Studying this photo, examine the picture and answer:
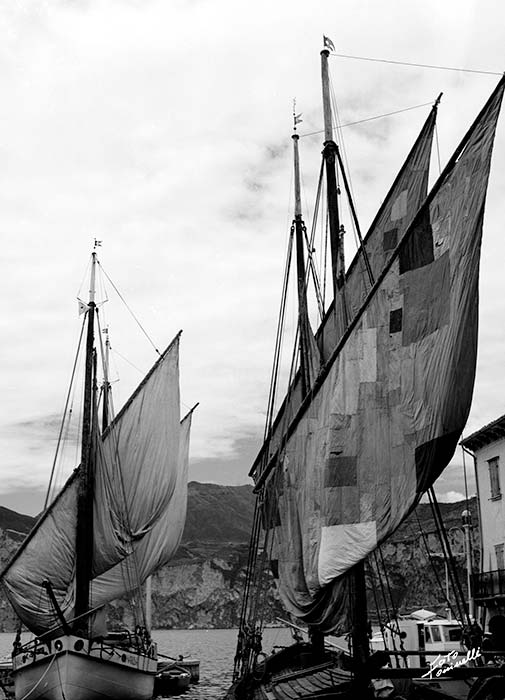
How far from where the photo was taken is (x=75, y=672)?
3306 cm

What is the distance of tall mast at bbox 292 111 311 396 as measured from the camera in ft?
88.7

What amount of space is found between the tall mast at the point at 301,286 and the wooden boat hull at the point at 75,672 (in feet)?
47.1

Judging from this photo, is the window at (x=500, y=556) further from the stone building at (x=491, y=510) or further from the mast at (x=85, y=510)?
the mast at (x=85, y=510)

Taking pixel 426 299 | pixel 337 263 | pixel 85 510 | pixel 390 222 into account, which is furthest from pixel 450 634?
pixel 426 299

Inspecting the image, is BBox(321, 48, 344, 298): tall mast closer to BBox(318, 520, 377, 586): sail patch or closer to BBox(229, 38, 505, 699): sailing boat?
BBox(229, 38, 505, 699): sailing boat

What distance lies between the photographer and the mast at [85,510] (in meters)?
37.4

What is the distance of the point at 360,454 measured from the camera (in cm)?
1944

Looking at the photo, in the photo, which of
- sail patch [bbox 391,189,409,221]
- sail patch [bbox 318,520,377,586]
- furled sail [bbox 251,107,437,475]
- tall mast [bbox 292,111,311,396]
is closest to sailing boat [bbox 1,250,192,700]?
tall mast [bbox 292,111,311,396]

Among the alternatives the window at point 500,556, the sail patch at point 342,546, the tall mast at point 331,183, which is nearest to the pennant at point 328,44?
the tall mast at point 331,183

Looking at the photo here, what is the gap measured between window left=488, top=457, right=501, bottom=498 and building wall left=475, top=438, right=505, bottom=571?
18 cm

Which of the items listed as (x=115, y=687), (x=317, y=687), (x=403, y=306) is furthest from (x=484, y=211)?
(x=115, y=687)

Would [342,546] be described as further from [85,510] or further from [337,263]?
[85,510]

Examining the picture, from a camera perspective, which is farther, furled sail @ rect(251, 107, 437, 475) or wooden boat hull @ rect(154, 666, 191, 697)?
wooden boat hull @ rect(154, 666, 191, 697)

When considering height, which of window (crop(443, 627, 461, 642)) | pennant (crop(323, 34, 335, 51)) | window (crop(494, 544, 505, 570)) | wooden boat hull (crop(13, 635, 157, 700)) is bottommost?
wooden boat hull (crop(13, 635, 157, 700))
